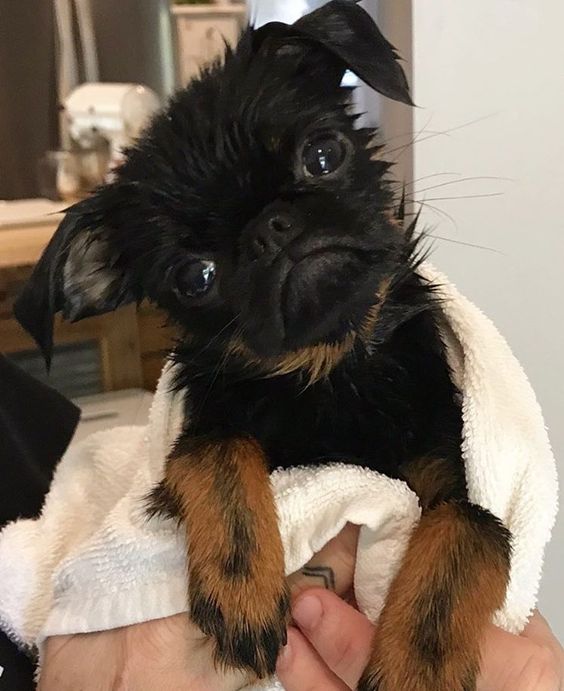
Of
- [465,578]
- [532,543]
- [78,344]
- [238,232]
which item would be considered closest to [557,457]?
[532,543]

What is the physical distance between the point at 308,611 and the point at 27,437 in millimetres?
672

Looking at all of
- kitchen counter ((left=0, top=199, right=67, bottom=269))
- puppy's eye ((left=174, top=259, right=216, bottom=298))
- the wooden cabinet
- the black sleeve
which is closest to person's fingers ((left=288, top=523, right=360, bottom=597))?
puppy's eye ((left=174, top=259, right=216, bottom=298))

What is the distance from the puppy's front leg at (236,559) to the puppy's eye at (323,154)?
1.19ft

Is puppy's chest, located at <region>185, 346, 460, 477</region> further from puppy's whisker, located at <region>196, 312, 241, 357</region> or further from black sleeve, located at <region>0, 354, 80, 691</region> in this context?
black sleeve, located at <region>0, 354, 80, 691</region>

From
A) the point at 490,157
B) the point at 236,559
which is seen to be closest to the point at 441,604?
the point at 236,559

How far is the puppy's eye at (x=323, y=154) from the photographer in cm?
99

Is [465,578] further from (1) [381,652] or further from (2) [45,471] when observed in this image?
(2) [45,471]

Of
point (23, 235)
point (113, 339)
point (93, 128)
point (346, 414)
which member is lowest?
point (113, 339)

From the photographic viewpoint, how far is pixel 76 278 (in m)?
1.08

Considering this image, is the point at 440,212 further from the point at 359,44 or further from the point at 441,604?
the point at 441,604

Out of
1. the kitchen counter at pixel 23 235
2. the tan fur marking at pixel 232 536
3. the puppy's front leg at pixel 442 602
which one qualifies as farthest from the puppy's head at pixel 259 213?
the kitchen counter at pixel 23 235

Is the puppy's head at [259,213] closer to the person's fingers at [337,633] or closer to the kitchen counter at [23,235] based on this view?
the person's fingers at [337,633]

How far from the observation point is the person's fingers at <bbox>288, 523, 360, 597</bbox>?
0.97 meters

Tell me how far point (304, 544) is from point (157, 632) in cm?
20
